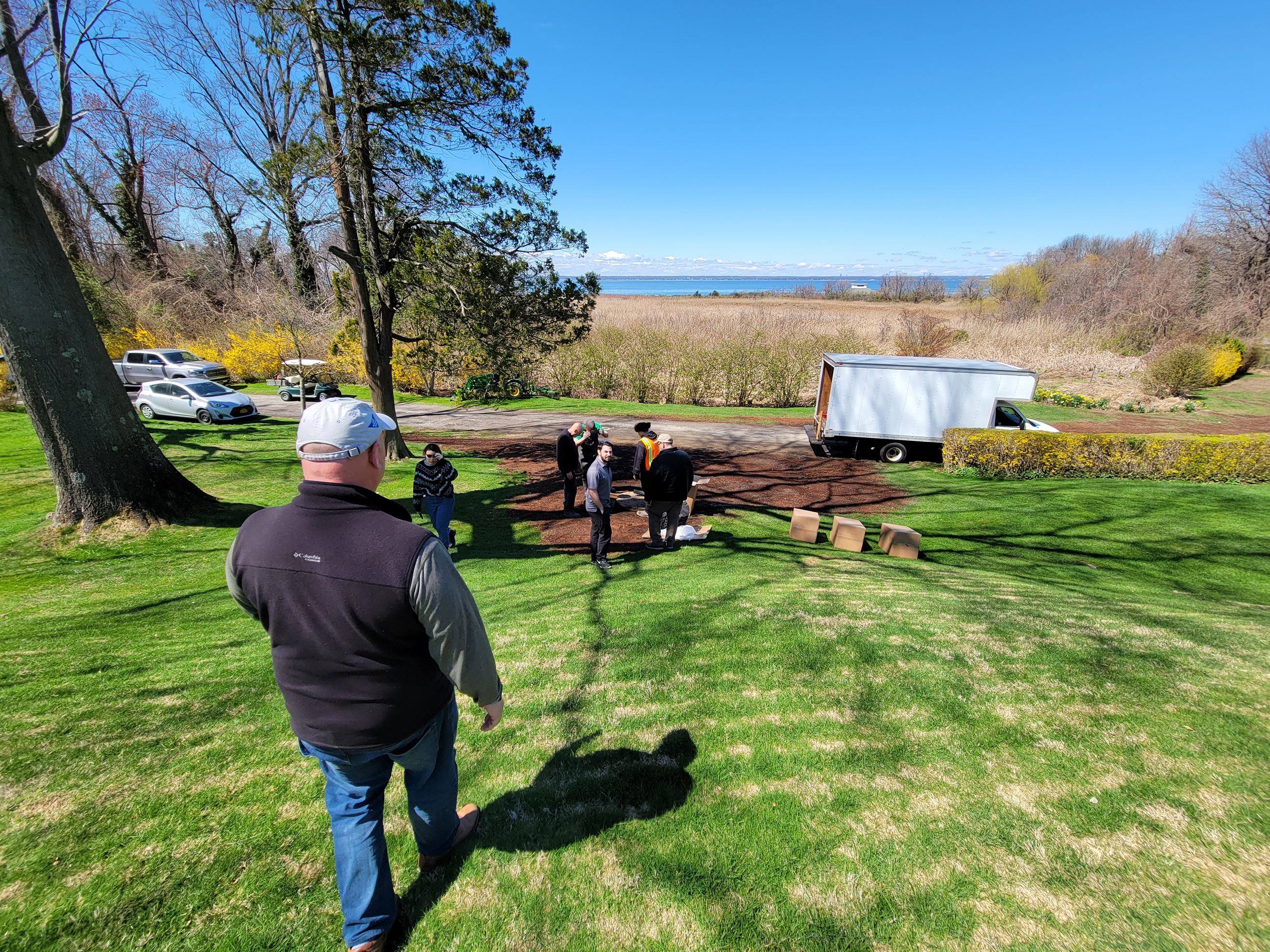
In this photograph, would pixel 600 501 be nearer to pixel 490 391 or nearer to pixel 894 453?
pixel 894 453

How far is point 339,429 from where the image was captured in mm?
1825

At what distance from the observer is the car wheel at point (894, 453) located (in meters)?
15.8

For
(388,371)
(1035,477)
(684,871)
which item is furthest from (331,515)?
(1035,477)

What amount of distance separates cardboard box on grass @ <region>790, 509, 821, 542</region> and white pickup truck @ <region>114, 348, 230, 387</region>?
25.0 metres

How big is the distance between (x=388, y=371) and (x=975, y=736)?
1369cm

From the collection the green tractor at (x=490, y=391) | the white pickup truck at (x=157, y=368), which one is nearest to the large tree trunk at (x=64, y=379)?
the green tractor at (x=490, y=391)

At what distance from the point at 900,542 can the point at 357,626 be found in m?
8.58

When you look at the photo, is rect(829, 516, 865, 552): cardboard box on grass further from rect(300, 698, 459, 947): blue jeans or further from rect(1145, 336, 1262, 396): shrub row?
rect(1145, 336, 1262, 396): shrub row

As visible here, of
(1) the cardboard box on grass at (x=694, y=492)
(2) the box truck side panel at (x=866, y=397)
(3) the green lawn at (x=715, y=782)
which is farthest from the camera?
(2) the box truck side panel at (x=866, y=397)

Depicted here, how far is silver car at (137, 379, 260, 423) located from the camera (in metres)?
18.1

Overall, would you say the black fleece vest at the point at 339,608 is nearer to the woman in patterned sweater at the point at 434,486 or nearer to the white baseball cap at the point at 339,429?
the white baseball cap at the point at 339,429

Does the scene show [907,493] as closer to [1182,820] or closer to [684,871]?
[1182,820]

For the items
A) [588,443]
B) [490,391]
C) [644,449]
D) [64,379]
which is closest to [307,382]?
[490,391]

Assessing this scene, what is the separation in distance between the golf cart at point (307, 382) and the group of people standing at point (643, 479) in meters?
13.8
